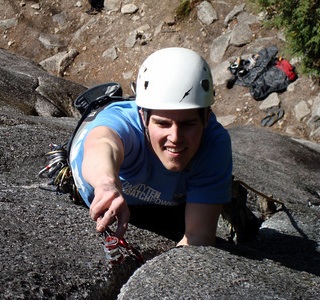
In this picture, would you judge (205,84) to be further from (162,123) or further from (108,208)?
(108,208)

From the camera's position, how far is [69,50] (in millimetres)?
17797

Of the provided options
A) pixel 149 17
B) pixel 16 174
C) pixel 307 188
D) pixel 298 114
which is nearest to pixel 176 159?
pixel 16 174

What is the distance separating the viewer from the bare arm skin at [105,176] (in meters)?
2.95

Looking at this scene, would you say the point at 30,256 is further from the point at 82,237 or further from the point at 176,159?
the point at 176,159

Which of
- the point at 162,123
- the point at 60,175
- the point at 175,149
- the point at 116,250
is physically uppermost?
the point at 162,123

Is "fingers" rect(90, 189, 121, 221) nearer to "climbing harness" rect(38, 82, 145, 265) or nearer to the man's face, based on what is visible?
"climbing harness" rect(38, 82, 145, 265)

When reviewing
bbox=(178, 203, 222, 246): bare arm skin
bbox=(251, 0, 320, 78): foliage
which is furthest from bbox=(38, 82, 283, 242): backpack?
bbox=(251, 0, 320, 78): foliage

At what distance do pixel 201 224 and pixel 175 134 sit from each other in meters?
0.74

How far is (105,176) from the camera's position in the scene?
3211 mm

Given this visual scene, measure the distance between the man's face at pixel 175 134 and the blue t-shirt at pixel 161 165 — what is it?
0.50 feet

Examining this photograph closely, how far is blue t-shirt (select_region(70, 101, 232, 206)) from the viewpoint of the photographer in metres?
3.95

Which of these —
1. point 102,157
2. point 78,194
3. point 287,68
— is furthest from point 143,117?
point 287,68

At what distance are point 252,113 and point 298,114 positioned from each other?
1.04m

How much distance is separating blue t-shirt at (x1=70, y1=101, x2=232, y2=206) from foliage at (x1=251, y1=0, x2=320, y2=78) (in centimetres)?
821
